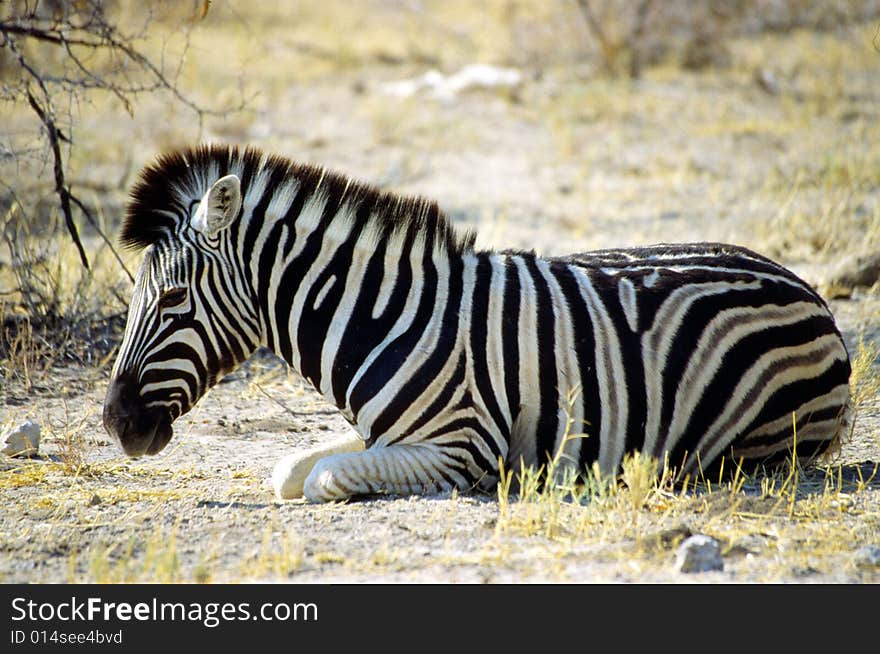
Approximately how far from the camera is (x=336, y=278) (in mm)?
5195

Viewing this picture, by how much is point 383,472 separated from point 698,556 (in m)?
1.51

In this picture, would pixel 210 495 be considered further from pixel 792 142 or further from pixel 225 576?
pixel 792 142

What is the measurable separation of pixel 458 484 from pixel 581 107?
34.6ft

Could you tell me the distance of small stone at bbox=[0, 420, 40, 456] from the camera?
5.92 m

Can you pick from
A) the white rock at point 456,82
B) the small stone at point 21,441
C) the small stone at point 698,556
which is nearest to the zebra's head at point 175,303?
the small stone at point 21,441

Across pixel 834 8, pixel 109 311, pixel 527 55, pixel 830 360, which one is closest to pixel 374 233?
pixel 830 360

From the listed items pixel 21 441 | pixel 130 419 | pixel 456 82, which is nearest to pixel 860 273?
pixel 130 419

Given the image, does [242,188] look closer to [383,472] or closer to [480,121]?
[383,472]

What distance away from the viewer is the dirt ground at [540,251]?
4375mm

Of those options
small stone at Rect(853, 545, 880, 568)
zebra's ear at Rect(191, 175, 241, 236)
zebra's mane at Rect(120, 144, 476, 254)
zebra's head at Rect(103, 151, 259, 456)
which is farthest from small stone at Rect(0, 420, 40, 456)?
small stone at Rect(853, 545, 880, 568)

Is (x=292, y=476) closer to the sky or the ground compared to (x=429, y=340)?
closer to the ground

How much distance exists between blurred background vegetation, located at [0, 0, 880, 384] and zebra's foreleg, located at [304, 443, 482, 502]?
2517 mm

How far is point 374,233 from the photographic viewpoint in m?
5.27

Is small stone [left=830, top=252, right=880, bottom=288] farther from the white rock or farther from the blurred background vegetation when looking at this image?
the white rock
